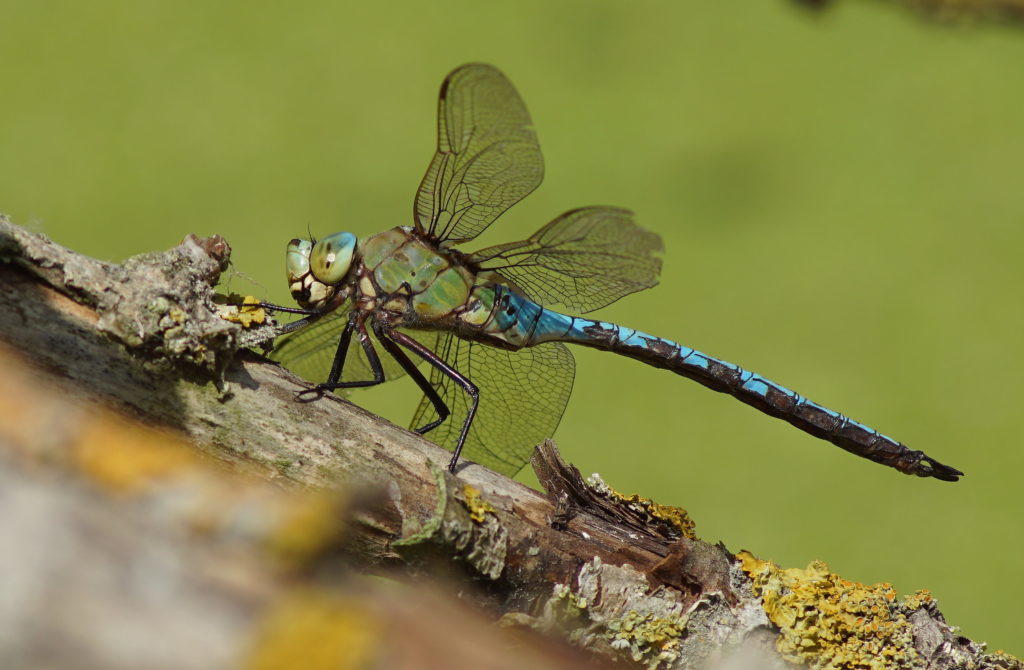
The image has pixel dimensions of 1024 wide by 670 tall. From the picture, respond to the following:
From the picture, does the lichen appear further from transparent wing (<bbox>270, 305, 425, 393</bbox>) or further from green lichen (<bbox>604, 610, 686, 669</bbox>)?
transparent wing (<bbox>270, 305, 425, 393</bbox>)

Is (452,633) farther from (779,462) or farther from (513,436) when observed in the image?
(779,462)

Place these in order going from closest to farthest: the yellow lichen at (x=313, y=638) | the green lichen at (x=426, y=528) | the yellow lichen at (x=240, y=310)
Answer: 1. the yellow lichen at (x=313, y=638)
2. the green lichen at (x=426, y=528)
3. the yellow lichen at (x=240, y=310)

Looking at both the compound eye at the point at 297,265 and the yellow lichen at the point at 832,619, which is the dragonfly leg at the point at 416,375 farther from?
the yellow lichen at the point at 832,619

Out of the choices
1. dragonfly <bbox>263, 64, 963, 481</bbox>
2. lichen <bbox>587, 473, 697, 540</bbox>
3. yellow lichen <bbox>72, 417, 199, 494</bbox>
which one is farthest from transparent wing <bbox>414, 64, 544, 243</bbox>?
yellow lichen <bbox>72, 417, 199, 494</bbox>

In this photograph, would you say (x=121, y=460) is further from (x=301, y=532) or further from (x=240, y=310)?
(x=240, y=310)

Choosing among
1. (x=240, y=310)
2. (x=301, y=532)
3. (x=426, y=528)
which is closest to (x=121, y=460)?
(x=301, y=532)

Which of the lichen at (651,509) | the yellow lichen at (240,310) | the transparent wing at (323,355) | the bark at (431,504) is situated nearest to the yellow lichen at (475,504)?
the bark at (431,504)
